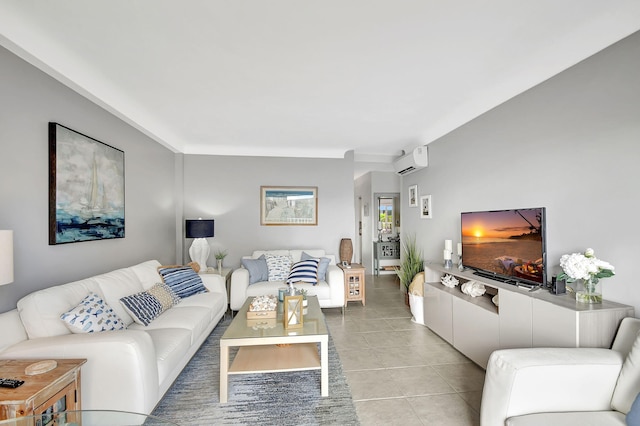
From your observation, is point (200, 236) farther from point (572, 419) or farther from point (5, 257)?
point (572, 419)

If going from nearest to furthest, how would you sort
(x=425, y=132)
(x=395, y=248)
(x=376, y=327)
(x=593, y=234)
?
(x=593, y=234), (x=376, y=327), (x=425, y=132), (x=395, y=248)

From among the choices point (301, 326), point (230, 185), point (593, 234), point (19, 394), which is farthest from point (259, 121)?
point (593, 234)

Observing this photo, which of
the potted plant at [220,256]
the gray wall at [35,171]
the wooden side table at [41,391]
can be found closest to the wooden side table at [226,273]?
the potted plant at [220,256]

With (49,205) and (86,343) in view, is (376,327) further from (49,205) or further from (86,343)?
(49,205)

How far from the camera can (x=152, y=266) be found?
3.16m

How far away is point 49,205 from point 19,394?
145cm

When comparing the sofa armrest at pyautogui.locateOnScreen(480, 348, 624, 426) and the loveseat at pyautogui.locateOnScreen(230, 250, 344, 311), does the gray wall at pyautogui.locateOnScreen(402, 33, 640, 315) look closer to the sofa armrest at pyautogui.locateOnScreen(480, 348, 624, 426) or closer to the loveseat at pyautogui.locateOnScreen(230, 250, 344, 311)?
the sofa armrest at pyautogui.locateOnScreen(480, 348, 624, 426)

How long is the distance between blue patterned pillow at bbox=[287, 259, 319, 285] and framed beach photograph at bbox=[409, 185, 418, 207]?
1.88 meters

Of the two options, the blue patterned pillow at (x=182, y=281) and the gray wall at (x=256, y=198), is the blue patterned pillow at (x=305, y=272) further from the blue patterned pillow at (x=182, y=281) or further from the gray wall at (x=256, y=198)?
the blue patterned pillow at (x=182, y=281)

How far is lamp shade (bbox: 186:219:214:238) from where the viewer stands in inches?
160

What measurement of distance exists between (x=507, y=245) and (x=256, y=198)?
3.54 m

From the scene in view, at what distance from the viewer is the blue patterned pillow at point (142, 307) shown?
235 centimetres

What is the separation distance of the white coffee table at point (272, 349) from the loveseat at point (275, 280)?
1.28 metres

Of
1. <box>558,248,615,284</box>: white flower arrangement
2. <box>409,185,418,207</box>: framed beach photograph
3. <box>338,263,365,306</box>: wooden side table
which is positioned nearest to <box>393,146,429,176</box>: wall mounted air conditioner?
<box>409,185,418,207</box>: framed beach photograph
